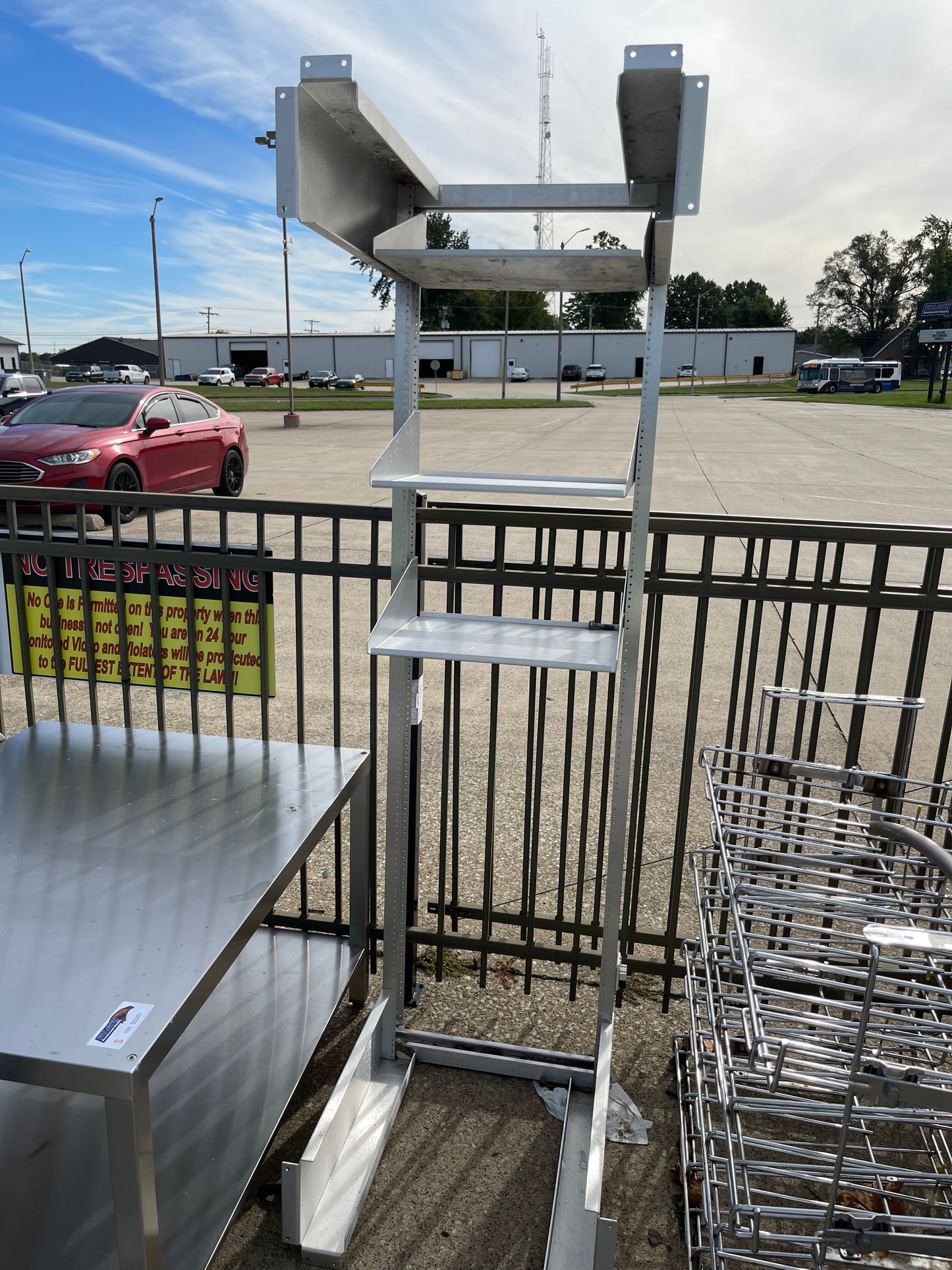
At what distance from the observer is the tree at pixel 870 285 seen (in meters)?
94.1

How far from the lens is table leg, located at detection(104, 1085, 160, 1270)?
4.76ft

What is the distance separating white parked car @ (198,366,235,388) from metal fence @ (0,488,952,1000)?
62752 millimetres

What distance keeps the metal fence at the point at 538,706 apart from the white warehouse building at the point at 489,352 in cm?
6391

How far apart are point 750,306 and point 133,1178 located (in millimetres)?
113272

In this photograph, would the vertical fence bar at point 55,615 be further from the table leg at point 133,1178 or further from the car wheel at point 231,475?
the car wheel at point 231,475

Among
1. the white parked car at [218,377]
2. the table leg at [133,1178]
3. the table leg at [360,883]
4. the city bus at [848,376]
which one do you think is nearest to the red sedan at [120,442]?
the table leg at [360,883]

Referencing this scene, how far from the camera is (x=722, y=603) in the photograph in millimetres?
8031

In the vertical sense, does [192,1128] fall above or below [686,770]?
below

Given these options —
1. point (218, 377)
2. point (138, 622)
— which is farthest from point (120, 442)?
point (218, 377)

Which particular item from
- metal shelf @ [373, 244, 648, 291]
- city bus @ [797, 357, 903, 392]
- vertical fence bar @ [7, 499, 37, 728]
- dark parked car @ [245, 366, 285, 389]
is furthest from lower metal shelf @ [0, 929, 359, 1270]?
city bus @ [797, 357, 903, 392]

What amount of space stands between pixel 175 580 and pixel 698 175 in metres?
1.99

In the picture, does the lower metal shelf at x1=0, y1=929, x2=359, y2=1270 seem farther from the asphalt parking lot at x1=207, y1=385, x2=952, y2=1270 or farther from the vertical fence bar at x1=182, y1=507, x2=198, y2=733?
the vertical fence bar at x1=182, y1=507, x2=198, y2=733

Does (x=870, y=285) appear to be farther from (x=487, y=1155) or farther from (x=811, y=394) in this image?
(x=487, y=1155)

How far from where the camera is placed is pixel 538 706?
441 cm
